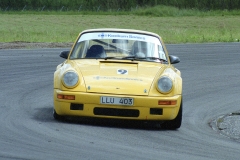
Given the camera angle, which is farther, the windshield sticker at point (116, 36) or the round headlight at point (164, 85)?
the windshield sticker at point (116, 36)

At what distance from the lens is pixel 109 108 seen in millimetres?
9227

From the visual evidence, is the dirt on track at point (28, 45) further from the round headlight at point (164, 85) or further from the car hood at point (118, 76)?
the round headlight at point (164, 85)

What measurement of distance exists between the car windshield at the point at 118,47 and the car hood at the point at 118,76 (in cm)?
26

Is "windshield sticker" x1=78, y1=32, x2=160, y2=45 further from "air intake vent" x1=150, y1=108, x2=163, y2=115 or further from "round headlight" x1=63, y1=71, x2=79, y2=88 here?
"air intake vent" x1=150, y1=108, x2=163, y2=115

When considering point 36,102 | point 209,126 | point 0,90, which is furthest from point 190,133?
point 0,90

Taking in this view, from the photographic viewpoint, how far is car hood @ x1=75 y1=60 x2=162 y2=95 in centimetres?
931

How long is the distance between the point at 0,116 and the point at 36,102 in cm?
189

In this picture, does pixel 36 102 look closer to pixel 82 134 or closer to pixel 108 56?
pixel 108 56

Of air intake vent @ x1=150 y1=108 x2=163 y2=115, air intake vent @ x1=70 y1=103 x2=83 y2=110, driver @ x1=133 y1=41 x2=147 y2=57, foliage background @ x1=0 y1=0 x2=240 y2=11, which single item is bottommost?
foliage background @ x1=0 y1=0 x2=240 y2=11

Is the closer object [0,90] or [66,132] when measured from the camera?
[66,132]

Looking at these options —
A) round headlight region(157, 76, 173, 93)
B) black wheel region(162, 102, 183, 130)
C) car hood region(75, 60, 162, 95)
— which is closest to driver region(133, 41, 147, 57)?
car hood region(75, 60, 162, 95)

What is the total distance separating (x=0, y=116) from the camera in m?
9.72

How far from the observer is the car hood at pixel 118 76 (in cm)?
931

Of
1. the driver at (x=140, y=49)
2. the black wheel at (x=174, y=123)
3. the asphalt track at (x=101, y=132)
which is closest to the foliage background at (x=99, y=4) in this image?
the asphalt track at (x=101, y=132)
